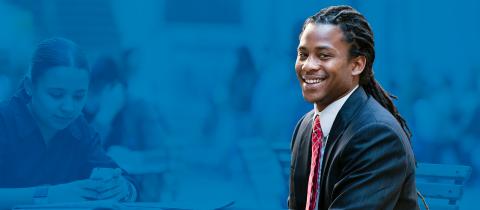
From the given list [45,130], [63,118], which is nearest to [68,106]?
[63,118]

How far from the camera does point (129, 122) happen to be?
4.11m

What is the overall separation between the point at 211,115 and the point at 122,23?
73cm

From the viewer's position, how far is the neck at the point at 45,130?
4145mm

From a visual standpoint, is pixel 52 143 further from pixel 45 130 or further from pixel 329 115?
pixel 329 115

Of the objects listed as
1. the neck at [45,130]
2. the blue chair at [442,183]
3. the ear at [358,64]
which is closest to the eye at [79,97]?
the neck at [45,130]

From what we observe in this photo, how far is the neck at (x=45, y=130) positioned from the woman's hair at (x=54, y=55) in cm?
18

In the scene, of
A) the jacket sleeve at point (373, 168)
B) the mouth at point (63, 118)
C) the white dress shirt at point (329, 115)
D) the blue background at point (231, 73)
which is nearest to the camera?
the jacket sleeve at point (373, 168)

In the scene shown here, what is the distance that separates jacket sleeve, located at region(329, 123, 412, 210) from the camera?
1.48 m

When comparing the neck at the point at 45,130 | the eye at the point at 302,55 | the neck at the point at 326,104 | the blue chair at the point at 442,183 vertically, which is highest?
the neck at the point at 45,130

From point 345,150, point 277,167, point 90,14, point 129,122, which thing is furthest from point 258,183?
point 345,150

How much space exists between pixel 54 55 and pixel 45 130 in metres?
0.44

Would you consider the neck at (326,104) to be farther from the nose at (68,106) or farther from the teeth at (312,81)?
the nose at (68,106)

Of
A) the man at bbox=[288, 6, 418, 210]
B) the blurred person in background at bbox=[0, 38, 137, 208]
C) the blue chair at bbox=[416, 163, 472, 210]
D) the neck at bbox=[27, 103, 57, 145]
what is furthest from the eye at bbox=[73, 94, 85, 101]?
the man at bbox=[288, 6, 418, 210]

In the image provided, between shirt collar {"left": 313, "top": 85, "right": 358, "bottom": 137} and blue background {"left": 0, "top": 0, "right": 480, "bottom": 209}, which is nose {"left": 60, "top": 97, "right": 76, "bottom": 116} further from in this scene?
shirt collar {"left": 313, "top": 85, "right": 358, "bottom": 137}
